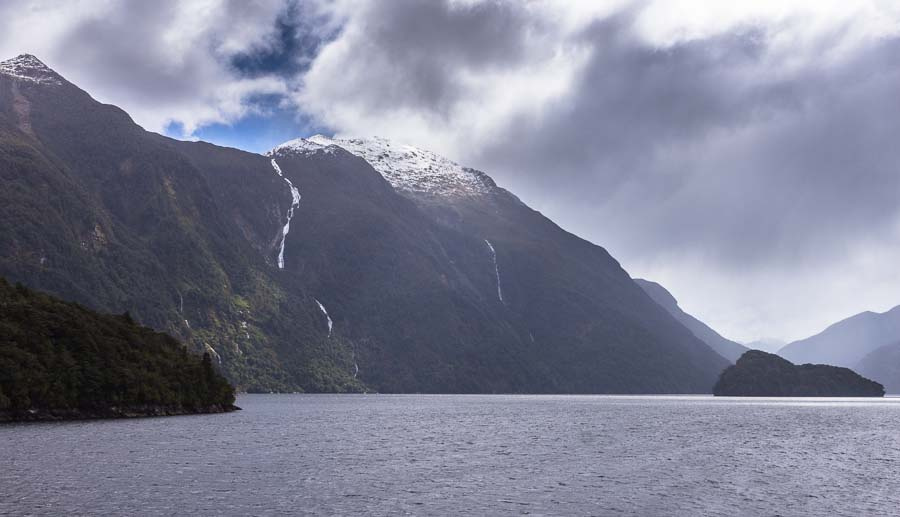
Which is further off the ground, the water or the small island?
the small island

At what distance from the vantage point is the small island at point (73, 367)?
145875 millimetres

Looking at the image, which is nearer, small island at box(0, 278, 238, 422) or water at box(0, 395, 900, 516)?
water at box(0, 395, 900, 516)

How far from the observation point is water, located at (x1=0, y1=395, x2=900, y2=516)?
6300cm

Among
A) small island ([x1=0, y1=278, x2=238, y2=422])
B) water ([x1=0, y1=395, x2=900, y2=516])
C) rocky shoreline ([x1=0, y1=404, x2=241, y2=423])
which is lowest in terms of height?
water ([x1=0, y1=395, x2=900, y2=516])

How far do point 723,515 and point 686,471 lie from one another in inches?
1121

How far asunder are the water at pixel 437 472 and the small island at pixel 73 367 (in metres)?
11.6

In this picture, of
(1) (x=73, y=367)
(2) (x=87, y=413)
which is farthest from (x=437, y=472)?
(2) (x=87, y=413)

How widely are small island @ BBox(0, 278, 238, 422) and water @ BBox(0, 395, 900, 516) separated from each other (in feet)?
38.0

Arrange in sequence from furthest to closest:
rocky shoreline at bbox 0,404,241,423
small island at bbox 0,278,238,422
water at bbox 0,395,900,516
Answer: small island at bbox 0,278,238,422 < rocky shoreline at bbox 0,404,241,423 < water at bbox 0,395,900,516

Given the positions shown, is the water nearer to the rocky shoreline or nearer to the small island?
the rocky shoreline

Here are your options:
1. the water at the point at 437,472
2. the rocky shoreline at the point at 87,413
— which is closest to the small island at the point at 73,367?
the rocky shoreline at the point at 87,413

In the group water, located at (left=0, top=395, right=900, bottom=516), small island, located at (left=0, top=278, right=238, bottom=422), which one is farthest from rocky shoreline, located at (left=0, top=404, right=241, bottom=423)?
water, located at (left=0, top=395, right=900, bottom=516)

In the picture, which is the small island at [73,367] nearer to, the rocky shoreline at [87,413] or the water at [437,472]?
the rocky shoreline at [87,413]

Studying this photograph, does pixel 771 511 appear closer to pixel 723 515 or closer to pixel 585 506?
pixel 723 515
